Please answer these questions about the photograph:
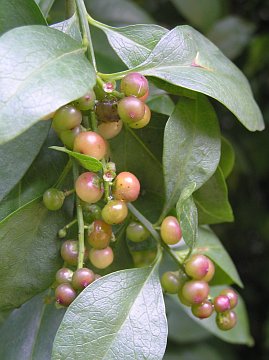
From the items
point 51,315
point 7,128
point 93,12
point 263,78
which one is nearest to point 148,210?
point 51,315

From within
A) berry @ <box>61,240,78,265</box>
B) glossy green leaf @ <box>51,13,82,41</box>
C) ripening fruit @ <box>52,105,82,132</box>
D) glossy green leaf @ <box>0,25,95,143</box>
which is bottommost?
berry @ <box>61,240,78,265</box>

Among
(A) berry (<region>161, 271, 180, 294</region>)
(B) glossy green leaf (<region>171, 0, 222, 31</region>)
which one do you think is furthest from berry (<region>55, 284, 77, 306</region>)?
(B) glossy green leaf (<region>171, 0, 222, 31</region>)

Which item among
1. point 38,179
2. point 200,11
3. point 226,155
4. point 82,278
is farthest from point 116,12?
point 82,278

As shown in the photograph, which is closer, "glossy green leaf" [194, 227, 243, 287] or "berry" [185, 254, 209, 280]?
"berry" [185, 254, 209, 280]

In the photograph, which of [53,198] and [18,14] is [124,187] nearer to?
[53,198]

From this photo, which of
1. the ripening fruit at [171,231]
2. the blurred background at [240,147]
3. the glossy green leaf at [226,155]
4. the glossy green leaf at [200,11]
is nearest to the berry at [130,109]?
the ripening fruit at [171,231]

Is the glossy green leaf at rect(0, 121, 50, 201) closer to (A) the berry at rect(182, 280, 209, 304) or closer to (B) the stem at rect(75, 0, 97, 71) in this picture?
(B) the stem at rect(75, 0, 97, 71)
